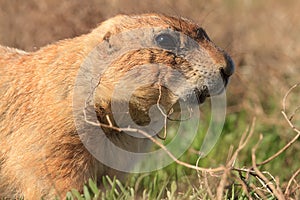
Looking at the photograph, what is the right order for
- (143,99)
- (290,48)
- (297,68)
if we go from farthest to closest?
1. (290,48)
2. (297,68)
3. (143,99)

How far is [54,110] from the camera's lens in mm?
4641

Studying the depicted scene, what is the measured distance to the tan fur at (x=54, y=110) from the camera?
14.9ft

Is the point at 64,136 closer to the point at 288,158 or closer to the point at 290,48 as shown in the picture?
the point at 288,158

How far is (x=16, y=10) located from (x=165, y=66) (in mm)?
3779

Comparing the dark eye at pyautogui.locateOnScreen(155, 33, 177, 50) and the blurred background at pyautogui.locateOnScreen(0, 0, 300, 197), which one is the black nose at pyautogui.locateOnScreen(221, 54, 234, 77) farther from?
the blurred background at pyautogui.locateOnScreen(0, 0, 300, 197)

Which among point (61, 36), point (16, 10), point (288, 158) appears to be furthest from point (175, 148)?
point (16, 10)

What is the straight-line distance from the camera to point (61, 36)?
24.1 feet

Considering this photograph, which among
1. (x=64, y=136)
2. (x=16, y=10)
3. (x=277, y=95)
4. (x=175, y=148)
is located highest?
(x=16, y=10)

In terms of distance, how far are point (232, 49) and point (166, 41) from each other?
12.7 feet

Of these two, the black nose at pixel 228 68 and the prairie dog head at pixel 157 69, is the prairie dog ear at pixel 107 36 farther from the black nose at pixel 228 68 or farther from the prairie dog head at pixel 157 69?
the black nose at pixel 228 68

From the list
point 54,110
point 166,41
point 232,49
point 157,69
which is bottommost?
point 54,110

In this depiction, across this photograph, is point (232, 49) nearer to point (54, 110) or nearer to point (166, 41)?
point (166, 41)

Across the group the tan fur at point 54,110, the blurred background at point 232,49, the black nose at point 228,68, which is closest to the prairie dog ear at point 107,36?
the tan fur at point 54,110

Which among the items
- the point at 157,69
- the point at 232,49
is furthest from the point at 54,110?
the point at 232,49
